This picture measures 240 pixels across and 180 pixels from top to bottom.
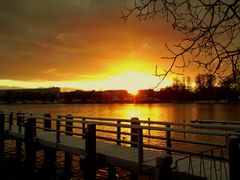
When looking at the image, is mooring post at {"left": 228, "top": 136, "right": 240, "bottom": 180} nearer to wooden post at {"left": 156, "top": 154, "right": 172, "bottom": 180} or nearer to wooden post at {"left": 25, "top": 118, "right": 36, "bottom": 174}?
wooden post at {"left": 156, "top": 154, "right": 172, "bottom": 180}

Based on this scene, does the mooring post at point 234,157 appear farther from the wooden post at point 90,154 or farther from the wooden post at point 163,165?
the wooden post at point 90,154

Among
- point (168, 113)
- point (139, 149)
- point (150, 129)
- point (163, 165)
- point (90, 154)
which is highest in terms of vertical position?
point (150, 129)

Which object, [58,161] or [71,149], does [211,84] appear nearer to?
[71,149]

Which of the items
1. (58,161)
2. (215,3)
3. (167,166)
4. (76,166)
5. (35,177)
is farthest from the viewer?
(58,161)

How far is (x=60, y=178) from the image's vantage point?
1766 centimetres

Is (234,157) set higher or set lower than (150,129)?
lower

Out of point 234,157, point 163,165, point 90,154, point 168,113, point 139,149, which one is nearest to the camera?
point 163,165

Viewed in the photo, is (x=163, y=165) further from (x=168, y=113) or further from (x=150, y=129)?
(x=168, y=113)

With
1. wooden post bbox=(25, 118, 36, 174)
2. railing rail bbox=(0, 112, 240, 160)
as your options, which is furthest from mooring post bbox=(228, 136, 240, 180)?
wooden post bbox=(25, 118, 36, 174)

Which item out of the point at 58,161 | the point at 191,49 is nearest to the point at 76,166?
the point at 58,161

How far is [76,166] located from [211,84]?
1643 centimetres

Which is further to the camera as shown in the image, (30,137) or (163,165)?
(30,137)

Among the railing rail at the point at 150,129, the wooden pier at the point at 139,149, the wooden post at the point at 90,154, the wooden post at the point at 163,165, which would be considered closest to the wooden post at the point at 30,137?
the wooden pier at the point at 139,149

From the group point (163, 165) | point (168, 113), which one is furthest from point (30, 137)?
point (168, 113)
